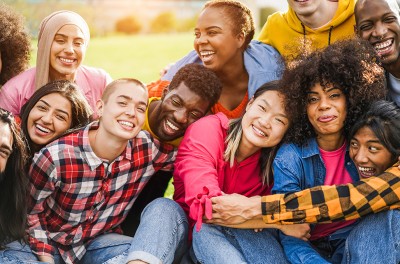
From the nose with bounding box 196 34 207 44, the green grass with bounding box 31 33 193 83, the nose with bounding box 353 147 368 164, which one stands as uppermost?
Answer: the green grass with bounding box 31 33 193 83

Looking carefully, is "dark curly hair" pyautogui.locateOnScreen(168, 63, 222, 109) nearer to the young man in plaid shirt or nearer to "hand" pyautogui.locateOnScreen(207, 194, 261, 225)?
the young man in plaid shirt

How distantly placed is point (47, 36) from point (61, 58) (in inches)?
8.5

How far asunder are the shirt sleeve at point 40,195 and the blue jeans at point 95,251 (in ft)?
0.21

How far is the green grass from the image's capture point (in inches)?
701

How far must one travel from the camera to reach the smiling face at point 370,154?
3.39 m

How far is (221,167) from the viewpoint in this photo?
11.9 ft

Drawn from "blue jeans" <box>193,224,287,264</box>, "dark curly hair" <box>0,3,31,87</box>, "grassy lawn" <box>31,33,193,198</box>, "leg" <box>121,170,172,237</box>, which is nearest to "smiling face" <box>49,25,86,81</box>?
"dark curly hair" <box>0,3,31,87</box>

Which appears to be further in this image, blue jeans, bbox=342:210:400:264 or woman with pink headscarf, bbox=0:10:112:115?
woman with pink headscarf, bbox=0:10:112:115

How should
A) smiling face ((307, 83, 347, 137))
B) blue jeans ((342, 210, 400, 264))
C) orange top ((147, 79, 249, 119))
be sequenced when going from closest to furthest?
blue jeans ((342, 210, 400, 264))
smiling face ((307, 83, 347, 137))
orange top ((147, 79, 249, 119))

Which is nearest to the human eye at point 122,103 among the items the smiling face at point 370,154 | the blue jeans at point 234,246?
the blue jeans at point 234,246

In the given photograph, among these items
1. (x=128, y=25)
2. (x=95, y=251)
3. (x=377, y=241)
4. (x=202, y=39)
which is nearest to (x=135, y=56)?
(x=128, y=25)

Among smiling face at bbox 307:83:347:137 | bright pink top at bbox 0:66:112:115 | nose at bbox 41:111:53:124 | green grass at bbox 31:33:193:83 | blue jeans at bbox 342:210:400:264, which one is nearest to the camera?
blue jeans at bbox 342:210:400:264

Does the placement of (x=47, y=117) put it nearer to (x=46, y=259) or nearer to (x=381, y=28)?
(x=46, y=259)

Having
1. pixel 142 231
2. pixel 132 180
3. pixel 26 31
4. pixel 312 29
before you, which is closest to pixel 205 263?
pixel 142 231
